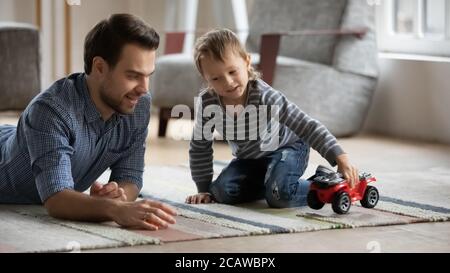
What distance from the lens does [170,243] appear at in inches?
87.8

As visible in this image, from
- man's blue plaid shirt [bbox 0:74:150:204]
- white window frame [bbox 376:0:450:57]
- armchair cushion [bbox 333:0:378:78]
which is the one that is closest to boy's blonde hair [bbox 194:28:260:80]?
man's blue plaid shirt [bbox 0:74:150:204]

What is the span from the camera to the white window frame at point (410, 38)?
182 inches

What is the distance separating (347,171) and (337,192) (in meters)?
0.08

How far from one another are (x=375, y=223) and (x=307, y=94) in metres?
2.11

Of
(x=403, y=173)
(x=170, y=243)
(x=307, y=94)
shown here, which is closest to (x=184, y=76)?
(x=307, y=94)

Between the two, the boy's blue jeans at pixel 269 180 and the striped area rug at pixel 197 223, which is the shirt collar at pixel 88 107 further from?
the boy's blue jeans at pixel 269 180

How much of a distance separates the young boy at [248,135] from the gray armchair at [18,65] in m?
2.61

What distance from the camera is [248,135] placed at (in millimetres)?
2824

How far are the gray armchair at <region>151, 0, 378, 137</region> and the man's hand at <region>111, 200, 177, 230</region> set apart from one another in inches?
85.3

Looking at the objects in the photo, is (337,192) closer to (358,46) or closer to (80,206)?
(80,206)

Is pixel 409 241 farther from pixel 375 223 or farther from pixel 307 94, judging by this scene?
pixel 307 94

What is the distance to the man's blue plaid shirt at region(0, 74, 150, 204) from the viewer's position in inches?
95.9

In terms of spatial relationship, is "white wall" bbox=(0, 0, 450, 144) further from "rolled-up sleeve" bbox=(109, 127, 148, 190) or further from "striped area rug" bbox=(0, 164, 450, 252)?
"rolled-up sleeve" bbox=(109, 127, 148, 190)

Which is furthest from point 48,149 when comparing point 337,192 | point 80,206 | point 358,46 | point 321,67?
point 358,46
